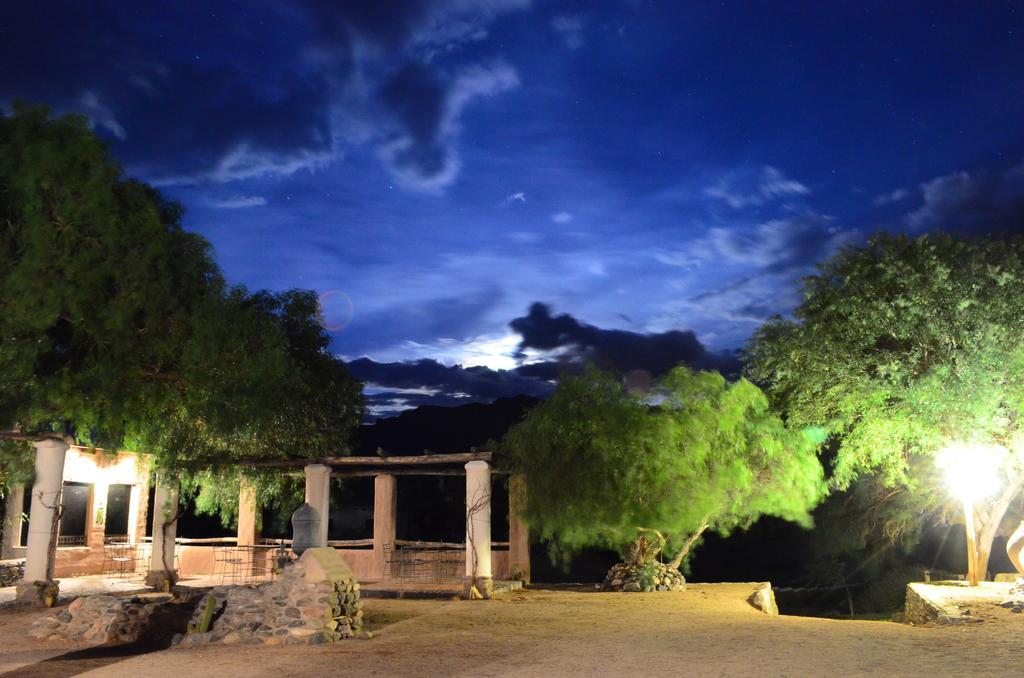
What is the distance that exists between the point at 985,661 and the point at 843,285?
10.5 metres

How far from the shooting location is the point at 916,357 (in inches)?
650

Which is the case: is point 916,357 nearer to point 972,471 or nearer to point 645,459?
point 972,471

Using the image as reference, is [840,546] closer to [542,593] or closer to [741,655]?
[542,593]

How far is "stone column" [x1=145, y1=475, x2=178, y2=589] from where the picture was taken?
55.0ft

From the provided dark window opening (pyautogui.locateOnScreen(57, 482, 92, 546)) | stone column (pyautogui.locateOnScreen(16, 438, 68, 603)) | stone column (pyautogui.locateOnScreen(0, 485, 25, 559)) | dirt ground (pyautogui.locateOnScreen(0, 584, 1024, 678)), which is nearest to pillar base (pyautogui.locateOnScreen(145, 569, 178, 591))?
stone column (pyautogui.locateOnScreen(16, 438, 68, 603))

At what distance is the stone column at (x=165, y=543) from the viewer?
16750mm

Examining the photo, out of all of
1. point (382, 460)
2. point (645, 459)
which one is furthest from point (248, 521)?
point (645, 459)

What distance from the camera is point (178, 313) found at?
14.2m

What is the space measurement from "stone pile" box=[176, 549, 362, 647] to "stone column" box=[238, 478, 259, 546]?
31.7ft

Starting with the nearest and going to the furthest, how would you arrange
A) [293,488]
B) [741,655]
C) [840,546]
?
[741,655] < [293,488] < [840,546]

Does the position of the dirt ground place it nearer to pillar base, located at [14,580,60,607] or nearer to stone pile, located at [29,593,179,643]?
stone pile, located at [29,593,179,643]

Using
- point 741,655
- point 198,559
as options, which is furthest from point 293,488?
point 741,655

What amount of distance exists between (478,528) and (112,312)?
7.50 m

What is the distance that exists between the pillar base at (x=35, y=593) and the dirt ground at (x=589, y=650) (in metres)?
0.72
